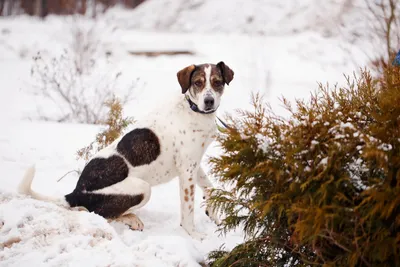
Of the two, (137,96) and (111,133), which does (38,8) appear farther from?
(111,133)

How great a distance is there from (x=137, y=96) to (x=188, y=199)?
7.04 m

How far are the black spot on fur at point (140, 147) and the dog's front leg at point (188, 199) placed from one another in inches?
12.8

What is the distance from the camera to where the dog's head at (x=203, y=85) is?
380 cm

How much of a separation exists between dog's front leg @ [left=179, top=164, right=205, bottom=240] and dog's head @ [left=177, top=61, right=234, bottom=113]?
A: 1.91 feet

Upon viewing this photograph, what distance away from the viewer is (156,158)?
3.90m

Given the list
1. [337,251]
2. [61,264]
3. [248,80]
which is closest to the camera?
[337,251]

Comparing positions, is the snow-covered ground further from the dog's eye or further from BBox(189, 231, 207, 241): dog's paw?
the dog's eye

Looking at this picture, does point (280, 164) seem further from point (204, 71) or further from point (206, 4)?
point (206, 4)

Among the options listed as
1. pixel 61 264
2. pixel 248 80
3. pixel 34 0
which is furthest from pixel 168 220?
pixel 34 0

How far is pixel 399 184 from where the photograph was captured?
1991 millimetres

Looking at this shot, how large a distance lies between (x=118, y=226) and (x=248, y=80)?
9.21m

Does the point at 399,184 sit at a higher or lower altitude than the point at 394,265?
higher

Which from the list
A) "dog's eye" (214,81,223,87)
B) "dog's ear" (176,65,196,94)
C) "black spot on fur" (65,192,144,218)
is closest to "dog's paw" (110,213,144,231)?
"black spot on fur" (65,192,144,218)

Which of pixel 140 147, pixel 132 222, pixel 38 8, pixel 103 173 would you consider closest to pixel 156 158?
pixel 140 147
